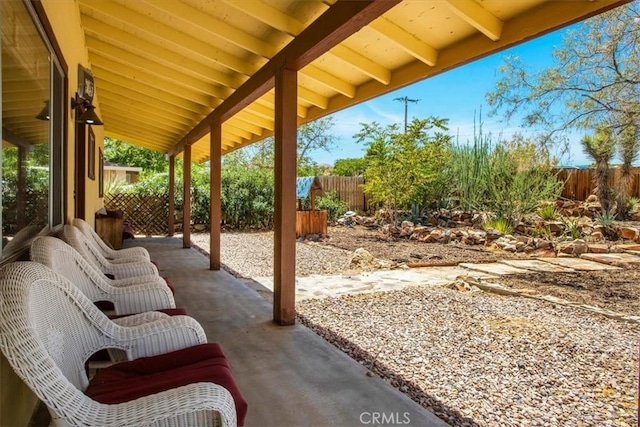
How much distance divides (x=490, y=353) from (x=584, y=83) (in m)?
6.92

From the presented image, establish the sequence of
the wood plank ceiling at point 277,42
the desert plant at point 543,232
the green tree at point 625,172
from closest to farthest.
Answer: the wood plank ceiling at point 277,42
the desert plant at point 543,232
the green tree at point 625,172

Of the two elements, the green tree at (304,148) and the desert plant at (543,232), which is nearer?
the desert plant at (543,232)

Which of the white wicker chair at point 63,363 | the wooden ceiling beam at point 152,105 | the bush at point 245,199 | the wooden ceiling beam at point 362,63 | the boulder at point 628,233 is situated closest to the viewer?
the white wicker chair at point 63,363

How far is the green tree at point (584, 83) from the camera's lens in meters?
7.28

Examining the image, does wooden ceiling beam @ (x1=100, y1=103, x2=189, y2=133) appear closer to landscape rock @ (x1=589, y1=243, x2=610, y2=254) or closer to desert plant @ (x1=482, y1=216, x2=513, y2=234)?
desert plant @ (x1=482, y1=216, x2=513, y2=234)

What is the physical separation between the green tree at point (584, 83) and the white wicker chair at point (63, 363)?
8.14 meters

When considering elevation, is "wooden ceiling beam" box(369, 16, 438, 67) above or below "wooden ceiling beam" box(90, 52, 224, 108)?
below

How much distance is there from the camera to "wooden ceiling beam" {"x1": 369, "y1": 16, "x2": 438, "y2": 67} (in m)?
3.09

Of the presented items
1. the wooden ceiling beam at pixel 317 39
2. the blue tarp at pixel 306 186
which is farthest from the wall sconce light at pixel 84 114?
the blue tarp at pixel 306 186

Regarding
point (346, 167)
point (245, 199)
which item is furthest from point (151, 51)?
point (346, 167)

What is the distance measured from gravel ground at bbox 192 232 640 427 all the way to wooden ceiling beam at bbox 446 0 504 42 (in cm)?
224

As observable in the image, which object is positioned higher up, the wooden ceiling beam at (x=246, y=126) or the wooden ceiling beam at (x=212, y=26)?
the wooden ceiling beam at (x=212, y=26)

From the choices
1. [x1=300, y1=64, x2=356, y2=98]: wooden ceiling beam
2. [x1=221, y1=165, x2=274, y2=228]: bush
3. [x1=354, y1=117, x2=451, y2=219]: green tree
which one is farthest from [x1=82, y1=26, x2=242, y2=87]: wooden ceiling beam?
[x1=221, y1=165, x2=274, y2=228]: bush

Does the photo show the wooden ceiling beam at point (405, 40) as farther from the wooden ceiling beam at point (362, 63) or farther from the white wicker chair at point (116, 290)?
the white wicker chair at point (116, 290)
